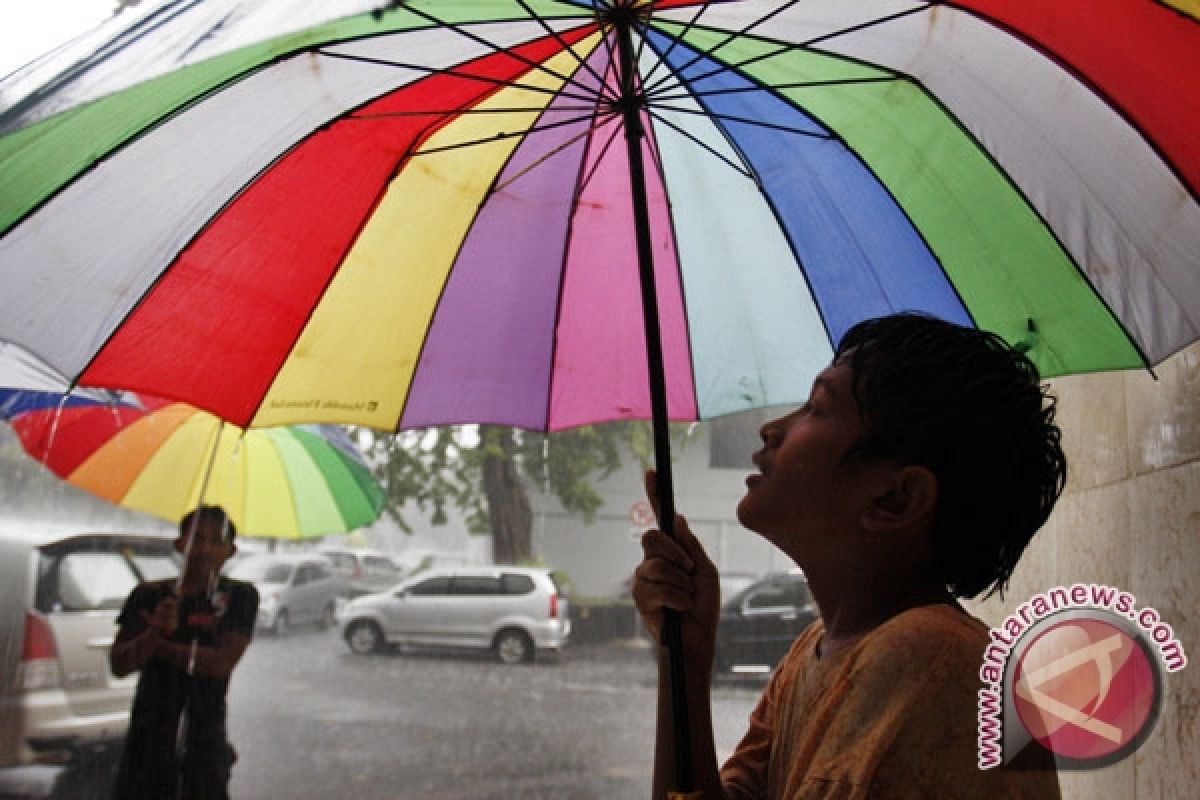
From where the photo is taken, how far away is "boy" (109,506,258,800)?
12.7 ft

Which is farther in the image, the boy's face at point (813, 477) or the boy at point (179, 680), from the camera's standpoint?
the boy at point (179, 680)

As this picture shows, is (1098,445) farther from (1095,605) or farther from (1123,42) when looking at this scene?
(1123,42)

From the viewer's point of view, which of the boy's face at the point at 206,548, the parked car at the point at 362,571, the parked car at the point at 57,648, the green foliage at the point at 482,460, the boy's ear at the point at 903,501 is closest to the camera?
the boy's ear at the point at 903,501

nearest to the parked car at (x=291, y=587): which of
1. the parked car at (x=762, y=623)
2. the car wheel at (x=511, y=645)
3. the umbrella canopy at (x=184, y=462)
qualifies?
the car wheel at (x=511, y=645)

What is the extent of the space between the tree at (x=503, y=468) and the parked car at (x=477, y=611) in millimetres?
2620

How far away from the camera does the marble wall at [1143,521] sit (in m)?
1.97

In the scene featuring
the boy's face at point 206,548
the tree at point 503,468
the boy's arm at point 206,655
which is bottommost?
the boy's arm at point 206,655

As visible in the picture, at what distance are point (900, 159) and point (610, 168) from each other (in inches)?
26.4

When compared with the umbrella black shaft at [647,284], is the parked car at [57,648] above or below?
below

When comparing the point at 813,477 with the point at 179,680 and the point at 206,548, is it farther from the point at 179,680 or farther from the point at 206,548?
the point at 206,548

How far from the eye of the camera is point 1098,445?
98.0 inches

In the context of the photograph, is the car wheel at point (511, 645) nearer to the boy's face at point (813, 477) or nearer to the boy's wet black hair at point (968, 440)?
the boy's face at point (813, 477)

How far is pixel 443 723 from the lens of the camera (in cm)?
1109

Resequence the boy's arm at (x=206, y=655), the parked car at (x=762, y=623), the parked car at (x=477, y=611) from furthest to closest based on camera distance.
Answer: the parked car at (x=477, y=611) < the parked car at (x=762, y=623) < the boy's arm at (x=206, y=655)
